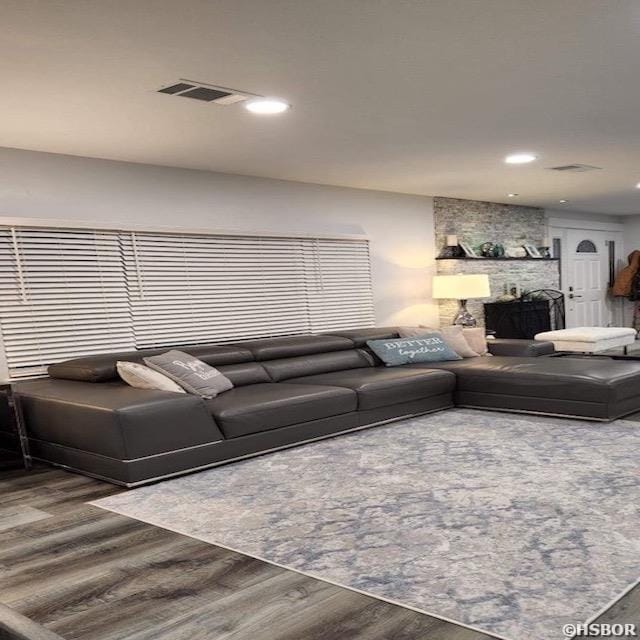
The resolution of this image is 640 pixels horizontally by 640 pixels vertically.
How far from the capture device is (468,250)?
25.1 ft

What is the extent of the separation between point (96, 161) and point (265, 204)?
5.29ft

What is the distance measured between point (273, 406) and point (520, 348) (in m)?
2.89

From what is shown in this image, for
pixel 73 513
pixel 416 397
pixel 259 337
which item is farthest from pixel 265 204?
pixel 73 513

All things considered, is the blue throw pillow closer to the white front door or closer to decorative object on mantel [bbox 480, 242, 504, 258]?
decorative object on mantel [bbox 480, 242, 504, 258]

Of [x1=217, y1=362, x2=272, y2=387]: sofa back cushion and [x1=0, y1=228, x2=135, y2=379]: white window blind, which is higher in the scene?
[x1=0, y1=228, x2=135, y2=379]: white window blind

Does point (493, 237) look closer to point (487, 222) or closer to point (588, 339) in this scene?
point (487, 222)

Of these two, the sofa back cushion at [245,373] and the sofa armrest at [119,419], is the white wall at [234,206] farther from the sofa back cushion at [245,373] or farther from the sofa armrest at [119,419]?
the sofa armrest at [119,419]

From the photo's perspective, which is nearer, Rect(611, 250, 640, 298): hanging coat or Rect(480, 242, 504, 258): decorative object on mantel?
Rect(480, 242, 504, 258): decorative object on mantel

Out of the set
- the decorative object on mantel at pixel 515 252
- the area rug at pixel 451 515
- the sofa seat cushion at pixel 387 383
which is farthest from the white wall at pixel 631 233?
the area rug at pixel 451 515

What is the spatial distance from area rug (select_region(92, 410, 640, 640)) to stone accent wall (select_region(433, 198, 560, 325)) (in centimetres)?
339

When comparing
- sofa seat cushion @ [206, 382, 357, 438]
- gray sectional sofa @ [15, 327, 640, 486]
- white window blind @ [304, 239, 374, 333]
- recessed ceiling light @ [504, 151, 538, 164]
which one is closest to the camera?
gray sectional sofa @ [15, 327, 640, 486]

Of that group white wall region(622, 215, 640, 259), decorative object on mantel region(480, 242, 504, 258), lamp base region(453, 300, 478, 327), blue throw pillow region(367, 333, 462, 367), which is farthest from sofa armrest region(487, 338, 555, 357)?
white wall region(622, 215, 640, 259)

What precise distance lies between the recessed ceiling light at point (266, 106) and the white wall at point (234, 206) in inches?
66.6

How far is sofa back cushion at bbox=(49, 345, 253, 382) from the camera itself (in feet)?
13.8
